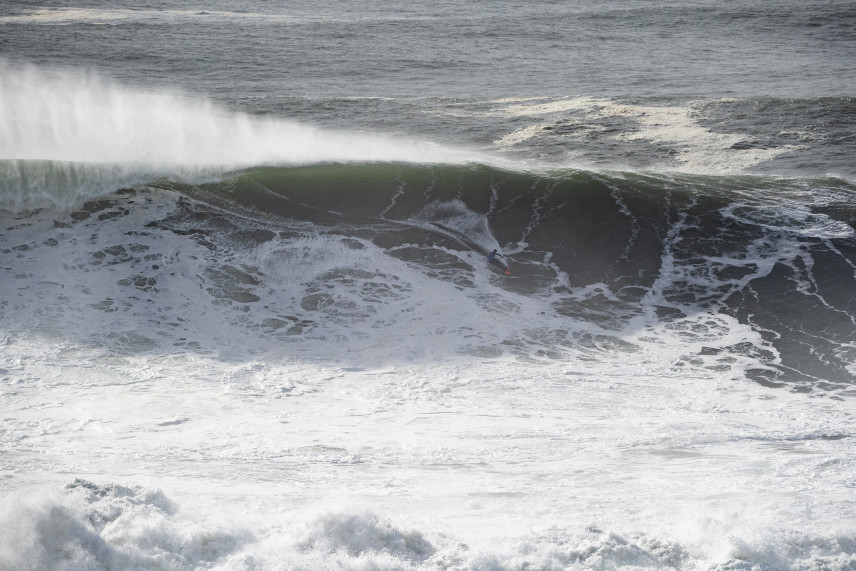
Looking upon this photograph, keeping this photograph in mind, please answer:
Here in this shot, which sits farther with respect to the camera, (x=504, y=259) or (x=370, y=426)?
(x=504, y=259)

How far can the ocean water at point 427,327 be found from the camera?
5590 millimetres

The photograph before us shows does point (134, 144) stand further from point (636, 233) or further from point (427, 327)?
point (636, 233)

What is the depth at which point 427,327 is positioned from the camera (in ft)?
33.5

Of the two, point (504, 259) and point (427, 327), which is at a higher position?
point (504, 259)

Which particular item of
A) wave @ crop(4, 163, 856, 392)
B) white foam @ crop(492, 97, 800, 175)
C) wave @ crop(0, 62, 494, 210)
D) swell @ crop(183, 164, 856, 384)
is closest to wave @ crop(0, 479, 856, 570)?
wave @ crop(4, 163, 856, 392)

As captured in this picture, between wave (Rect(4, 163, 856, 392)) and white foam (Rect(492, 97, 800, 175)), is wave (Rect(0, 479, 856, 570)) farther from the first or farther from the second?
white foam (Rect(492, 97, 800, 175))

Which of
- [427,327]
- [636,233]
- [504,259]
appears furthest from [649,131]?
[427,327]

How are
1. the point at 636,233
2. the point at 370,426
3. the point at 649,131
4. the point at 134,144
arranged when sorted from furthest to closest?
1. the point at 649,131
2. the point at 134,144
3. the point at 636,233
4. the point at 370,426

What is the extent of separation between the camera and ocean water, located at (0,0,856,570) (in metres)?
5.59

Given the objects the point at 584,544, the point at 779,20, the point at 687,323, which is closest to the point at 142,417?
the point at 584,544

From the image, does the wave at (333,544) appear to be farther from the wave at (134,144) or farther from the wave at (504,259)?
the wave at (134,144)

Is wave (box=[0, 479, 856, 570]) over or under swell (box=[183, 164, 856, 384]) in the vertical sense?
under

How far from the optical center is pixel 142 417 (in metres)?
7.64

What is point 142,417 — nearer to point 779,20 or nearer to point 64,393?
point 64,393
